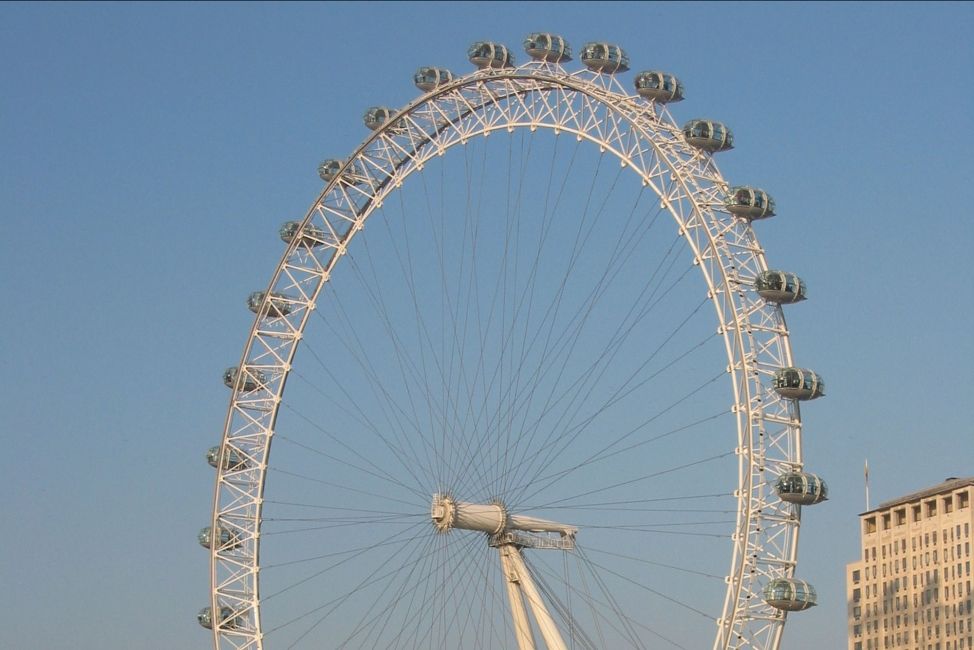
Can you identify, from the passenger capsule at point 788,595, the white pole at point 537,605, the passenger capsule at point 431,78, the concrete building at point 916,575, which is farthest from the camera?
the concrete building at point 916,575

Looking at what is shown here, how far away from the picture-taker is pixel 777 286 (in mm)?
66188

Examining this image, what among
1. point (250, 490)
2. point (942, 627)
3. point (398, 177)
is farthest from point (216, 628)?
point (942, 627)

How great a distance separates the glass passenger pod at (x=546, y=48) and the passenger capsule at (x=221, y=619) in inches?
1060

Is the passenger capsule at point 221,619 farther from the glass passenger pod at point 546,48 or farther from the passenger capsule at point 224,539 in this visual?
the glass passenger pod at point 546,48

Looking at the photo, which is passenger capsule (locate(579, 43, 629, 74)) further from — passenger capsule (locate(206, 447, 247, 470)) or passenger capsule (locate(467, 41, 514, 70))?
passenger capsule (locate(206, 447, 247, 470))

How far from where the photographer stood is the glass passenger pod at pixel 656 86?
7075 cm

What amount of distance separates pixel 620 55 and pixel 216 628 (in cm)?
2956

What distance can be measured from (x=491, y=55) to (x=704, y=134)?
11.5 metres

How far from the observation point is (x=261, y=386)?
3406 inches

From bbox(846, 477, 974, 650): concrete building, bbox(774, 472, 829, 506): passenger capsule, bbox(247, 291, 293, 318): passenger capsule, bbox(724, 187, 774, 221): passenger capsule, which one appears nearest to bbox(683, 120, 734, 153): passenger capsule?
bbox(724, 187, 774, 221): passenger capsule

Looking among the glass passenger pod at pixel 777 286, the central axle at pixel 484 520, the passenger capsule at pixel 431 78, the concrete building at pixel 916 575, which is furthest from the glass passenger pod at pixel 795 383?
the concrete building at pixel 916 575

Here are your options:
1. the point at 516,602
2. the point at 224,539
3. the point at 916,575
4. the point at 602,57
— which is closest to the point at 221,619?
the point at 224,539

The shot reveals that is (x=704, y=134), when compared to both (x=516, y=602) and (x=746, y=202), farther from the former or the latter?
(x=516, y=602)

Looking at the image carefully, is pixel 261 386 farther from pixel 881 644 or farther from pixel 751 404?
pixel 881 644
